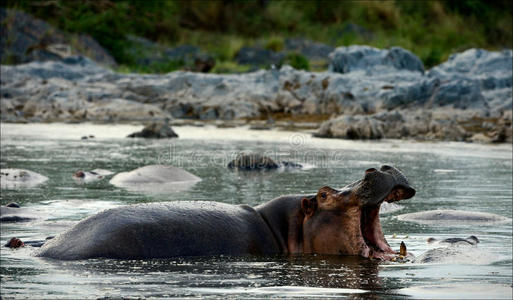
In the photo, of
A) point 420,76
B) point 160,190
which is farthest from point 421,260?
point 420,76

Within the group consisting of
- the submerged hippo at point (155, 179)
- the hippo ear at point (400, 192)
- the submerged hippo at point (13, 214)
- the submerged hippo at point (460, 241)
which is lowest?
the submerged hippo at point (460, 241)

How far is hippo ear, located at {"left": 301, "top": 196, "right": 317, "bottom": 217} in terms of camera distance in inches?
214

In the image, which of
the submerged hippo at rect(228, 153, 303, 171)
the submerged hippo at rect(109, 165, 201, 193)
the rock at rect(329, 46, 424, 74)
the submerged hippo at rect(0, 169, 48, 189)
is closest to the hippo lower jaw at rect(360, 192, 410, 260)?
the submerged hippo at rect(109, 165, 201, 193)

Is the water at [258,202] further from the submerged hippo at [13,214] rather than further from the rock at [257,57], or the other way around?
the rock at [257,57]

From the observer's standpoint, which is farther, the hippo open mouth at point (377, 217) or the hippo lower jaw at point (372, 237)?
the hippo lower jaw at point (372, 237)

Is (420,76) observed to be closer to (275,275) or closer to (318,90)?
(318,90)

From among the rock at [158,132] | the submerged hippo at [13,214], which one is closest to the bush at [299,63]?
the rock at [158,132]

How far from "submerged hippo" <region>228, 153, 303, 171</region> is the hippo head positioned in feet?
21.5

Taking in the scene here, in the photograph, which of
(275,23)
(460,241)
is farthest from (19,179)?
(275,23)

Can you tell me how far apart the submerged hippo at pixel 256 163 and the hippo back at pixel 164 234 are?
6367 millimetres

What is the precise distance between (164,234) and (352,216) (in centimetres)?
111

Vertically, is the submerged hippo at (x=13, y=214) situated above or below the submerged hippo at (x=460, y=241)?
above

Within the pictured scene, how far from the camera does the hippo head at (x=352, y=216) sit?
5.13 m

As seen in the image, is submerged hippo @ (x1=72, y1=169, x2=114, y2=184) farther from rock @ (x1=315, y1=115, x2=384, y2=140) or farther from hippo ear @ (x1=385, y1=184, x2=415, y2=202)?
rock @ (x1=315, y1=115, x2=384, y2=140)
